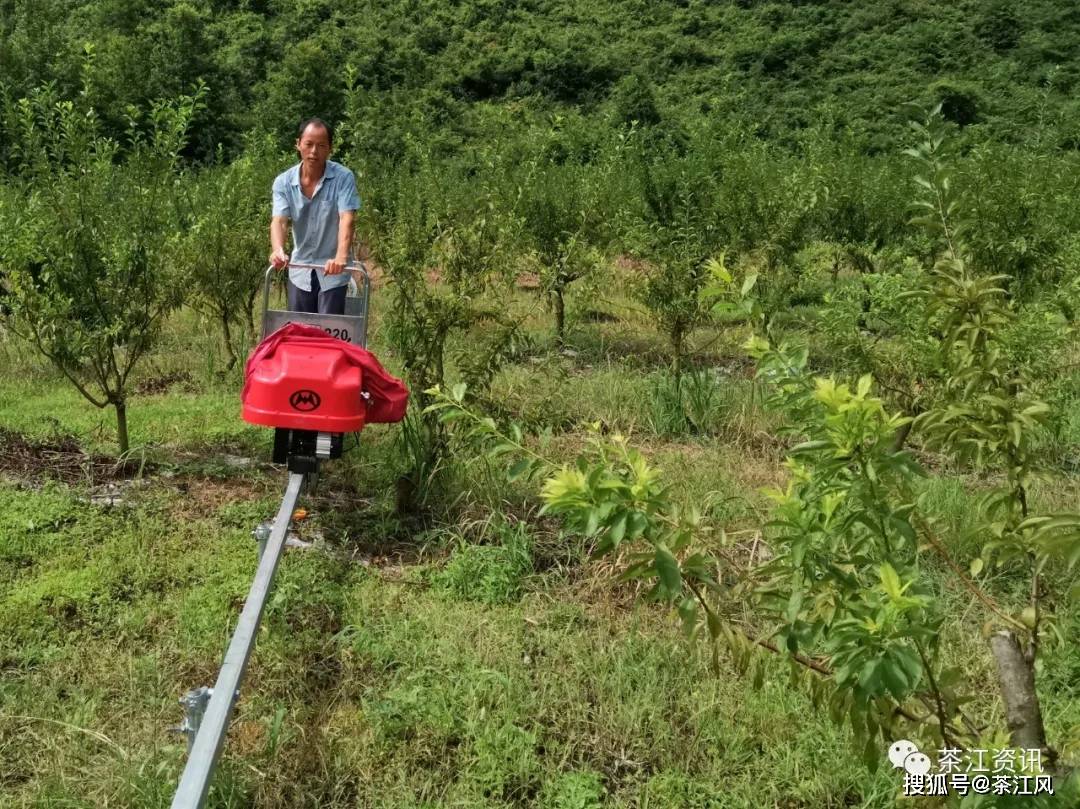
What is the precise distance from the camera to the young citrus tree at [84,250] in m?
4.45

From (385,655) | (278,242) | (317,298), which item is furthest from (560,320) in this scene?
(385,655)

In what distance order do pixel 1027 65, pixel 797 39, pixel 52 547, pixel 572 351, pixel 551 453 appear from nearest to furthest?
pixel 52 547, pixel 551 453, pixel 572 351, pixel 1027 65, pixel 797 39

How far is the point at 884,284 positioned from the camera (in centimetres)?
433

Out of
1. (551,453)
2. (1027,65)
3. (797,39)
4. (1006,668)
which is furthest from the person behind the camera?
(797,39)

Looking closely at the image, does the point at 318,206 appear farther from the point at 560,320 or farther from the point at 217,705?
the point at 560,320

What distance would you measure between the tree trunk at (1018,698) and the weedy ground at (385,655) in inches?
2.5

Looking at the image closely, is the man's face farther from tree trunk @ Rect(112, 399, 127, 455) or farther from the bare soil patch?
the bare soil patch

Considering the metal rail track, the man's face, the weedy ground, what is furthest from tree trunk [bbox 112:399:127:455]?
the metal rail track

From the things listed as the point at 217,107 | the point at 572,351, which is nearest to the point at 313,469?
the point at 572,351

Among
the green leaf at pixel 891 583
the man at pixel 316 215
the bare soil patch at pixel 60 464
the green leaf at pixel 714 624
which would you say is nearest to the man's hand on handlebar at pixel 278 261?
the man at pixel 316 215

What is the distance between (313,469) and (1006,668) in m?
2.58

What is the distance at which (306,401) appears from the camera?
3.34 metres

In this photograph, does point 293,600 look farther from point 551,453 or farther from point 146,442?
point 146,442

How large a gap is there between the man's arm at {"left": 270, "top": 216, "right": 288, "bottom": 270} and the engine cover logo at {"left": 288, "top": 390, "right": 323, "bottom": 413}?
1.07 meters
